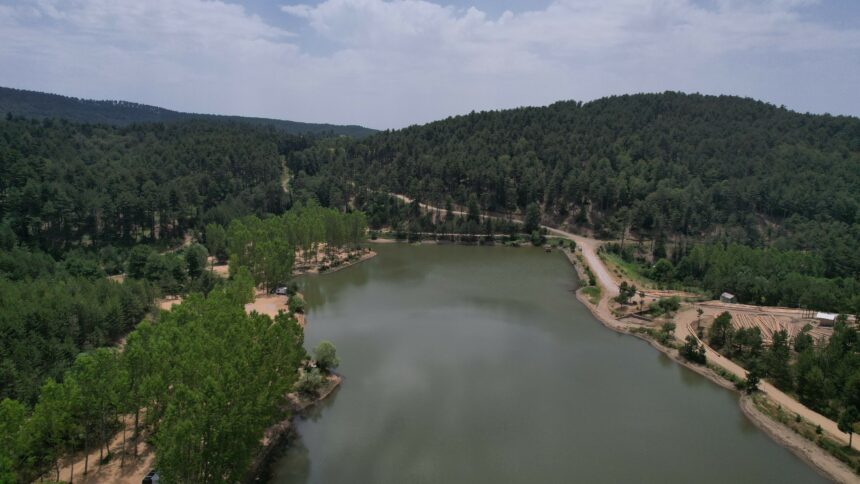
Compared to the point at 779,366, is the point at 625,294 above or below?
above

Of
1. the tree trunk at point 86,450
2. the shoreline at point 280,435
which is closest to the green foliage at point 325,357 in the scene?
the shoreline at point 280,435

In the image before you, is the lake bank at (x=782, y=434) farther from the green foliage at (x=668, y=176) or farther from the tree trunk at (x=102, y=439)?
the tree trunk at (x=102, y=439)

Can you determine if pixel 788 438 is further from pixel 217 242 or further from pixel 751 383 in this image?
pixel 217 242

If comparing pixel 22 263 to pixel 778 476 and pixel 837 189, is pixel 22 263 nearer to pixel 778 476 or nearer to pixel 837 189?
pixel 778 476

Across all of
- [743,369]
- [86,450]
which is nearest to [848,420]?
[743,369]

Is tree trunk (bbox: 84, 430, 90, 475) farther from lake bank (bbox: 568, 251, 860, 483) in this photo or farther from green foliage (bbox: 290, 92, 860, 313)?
green foliage (bbox: 290, 92, 860, 313)

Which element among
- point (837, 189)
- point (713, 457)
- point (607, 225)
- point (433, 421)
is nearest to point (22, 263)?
point (433, 421)
